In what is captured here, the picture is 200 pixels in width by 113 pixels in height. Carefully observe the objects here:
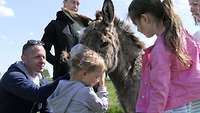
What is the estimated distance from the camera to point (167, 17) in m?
4.50

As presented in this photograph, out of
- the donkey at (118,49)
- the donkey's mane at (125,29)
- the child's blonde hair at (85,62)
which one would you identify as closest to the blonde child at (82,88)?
the child's blonde hair at (85,62)

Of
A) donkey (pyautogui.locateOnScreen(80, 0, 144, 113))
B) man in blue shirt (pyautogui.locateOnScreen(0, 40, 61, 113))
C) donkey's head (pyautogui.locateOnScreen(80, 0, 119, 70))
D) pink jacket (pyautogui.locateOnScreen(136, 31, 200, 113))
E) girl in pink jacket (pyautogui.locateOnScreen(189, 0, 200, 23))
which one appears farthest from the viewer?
donkey's head (pyautogui.locateOnScreen(80, 0, 119, 70))

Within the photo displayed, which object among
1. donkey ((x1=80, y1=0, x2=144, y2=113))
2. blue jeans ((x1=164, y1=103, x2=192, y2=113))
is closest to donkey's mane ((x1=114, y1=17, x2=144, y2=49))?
donkey ((x1=80, y1=0, x2=144, y2=113))

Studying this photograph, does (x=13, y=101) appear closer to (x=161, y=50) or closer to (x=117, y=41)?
(x=117, y=41)

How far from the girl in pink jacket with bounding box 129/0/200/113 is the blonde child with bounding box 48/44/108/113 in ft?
1.33

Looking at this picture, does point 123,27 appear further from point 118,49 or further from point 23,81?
point 23,81

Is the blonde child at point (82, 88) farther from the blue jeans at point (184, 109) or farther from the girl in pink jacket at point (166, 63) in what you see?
the blue jeans at point (184, 109)

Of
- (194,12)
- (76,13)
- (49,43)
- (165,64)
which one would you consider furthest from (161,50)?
(49,43)

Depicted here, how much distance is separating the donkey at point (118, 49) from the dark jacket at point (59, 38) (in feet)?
2.69

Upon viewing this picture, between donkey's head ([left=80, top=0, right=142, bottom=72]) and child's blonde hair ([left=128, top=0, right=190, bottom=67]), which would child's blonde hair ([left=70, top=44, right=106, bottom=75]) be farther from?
donkey's head ([left=80, top=0, right=142, bottom=72])

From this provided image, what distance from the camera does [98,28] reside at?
6.92 metres

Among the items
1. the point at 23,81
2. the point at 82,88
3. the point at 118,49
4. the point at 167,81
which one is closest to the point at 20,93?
the point at 23,81

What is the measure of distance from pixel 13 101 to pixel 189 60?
2366mm

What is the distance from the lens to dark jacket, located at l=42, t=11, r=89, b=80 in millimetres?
7703
